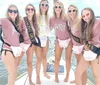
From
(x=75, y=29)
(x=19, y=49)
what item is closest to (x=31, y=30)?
(x=19, y=49)

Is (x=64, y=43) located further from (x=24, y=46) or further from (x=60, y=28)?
(x=24, y=46)

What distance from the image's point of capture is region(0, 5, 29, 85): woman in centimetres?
283

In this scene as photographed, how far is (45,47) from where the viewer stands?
364cm

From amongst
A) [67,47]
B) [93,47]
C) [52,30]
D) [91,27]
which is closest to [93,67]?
[93,47]

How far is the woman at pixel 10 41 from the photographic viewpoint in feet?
9.27

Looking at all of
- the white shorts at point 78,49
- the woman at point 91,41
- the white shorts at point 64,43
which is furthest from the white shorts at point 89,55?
the white shorts at point 64,43

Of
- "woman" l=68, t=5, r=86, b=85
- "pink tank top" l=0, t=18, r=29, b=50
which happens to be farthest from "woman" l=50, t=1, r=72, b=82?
"pink tank top" l=0, t=18, r=29, b=50

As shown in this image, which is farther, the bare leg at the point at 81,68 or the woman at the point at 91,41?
the bare leg at the point at 81,68

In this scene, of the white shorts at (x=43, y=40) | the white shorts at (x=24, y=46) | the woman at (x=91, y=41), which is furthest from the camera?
the white shorts at (x=43, y=40)

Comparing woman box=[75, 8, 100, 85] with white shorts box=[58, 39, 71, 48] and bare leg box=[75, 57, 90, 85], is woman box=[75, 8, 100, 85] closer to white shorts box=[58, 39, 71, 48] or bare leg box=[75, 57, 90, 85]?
bare leg box=[75, 57, 90, 85]

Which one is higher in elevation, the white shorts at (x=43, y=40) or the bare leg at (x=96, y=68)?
the white shorts at (x=43, y=40)

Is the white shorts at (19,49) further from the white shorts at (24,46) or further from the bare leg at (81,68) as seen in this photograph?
the bare leg at (81,68)

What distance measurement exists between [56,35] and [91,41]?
32.6 inches

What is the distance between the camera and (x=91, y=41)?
2.79 metres
